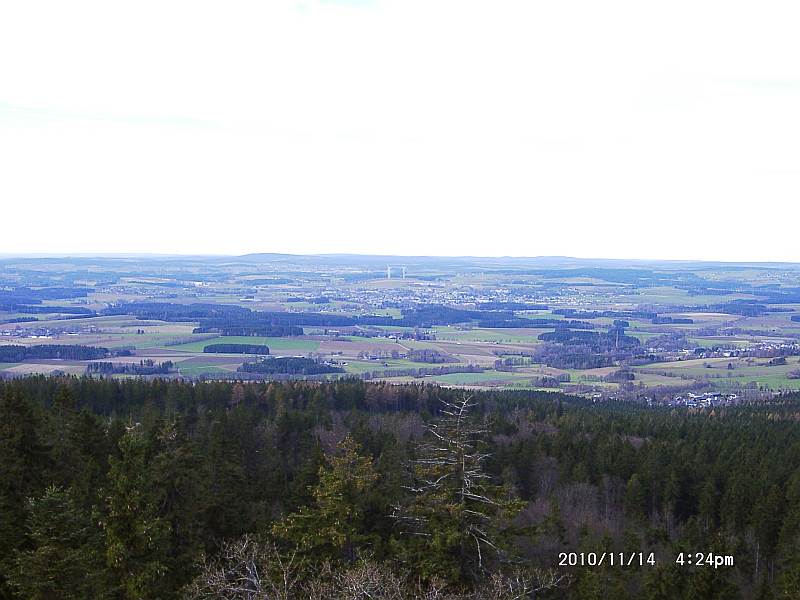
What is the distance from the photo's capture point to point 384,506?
31.3 m

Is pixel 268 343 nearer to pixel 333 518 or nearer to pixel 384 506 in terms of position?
pixel 384 506

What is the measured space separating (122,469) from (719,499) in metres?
37.9

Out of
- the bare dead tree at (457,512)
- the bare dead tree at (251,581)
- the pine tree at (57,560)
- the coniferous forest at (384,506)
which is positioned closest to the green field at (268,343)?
the coniferous forest at (384,506)
